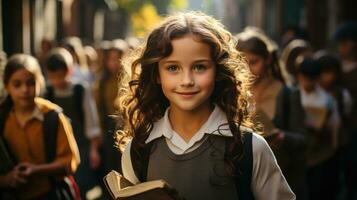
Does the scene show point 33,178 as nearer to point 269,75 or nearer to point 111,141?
point 269,75

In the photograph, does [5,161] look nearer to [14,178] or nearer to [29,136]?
[14,178]

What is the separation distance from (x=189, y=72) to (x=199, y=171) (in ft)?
1.32

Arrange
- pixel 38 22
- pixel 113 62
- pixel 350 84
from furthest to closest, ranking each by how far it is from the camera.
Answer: pixel 38 22 < pixel 113 62 < pixel 350 84

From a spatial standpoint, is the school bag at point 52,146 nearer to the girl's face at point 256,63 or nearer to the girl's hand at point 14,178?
the girl's hand at point 14,178

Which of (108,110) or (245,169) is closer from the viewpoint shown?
(245,169)

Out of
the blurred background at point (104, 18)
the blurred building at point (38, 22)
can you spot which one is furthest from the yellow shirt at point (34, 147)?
the blurred building at point (38, 22)

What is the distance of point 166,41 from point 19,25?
11880 mm

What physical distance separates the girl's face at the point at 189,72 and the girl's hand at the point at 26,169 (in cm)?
187

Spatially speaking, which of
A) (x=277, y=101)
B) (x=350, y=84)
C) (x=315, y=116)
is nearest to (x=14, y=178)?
(x=277, y=101)

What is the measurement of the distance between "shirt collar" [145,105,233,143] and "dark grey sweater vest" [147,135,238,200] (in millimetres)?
31

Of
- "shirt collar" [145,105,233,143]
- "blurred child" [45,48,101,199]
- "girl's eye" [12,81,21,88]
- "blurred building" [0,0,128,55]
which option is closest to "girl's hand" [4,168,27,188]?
"girl's eye" [12,81,21,88]

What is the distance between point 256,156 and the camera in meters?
2.94

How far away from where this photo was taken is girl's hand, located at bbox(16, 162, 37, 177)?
4.60 metres

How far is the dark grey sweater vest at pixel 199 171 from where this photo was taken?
294cm
